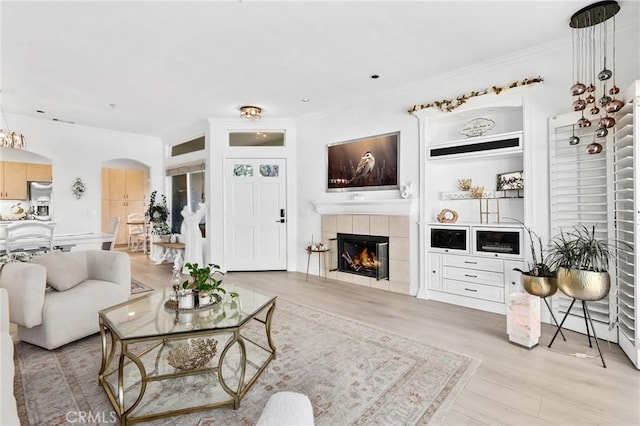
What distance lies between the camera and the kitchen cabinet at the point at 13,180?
21.7 feet

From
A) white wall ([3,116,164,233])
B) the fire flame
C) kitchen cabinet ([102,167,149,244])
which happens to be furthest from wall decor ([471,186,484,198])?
kitchen cabinet ([102,167,149,244])

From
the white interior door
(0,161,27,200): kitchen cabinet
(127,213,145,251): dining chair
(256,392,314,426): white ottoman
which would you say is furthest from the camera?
(127,213,145,251): dining chair

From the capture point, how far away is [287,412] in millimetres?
828

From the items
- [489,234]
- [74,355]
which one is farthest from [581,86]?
[74,355]

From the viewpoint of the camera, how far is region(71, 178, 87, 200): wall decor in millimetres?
6271

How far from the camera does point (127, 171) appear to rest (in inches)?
357

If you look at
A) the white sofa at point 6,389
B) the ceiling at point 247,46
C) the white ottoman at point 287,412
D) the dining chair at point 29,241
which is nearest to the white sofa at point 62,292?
the white sofa at point 6,389

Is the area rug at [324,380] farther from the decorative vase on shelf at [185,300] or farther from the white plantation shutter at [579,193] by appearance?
the white plantation shutter at [579,193]

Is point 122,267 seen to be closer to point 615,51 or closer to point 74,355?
point 74,355

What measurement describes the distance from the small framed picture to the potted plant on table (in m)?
6.33

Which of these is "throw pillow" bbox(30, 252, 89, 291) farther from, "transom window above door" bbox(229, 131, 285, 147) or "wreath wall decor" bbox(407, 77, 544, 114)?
"wreath wall decor" bbox(407, 77, 544, 114)

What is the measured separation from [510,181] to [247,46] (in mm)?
3123

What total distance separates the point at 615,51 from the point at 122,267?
4.94 m

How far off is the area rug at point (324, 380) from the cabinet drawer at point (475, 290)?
51.3 inches
